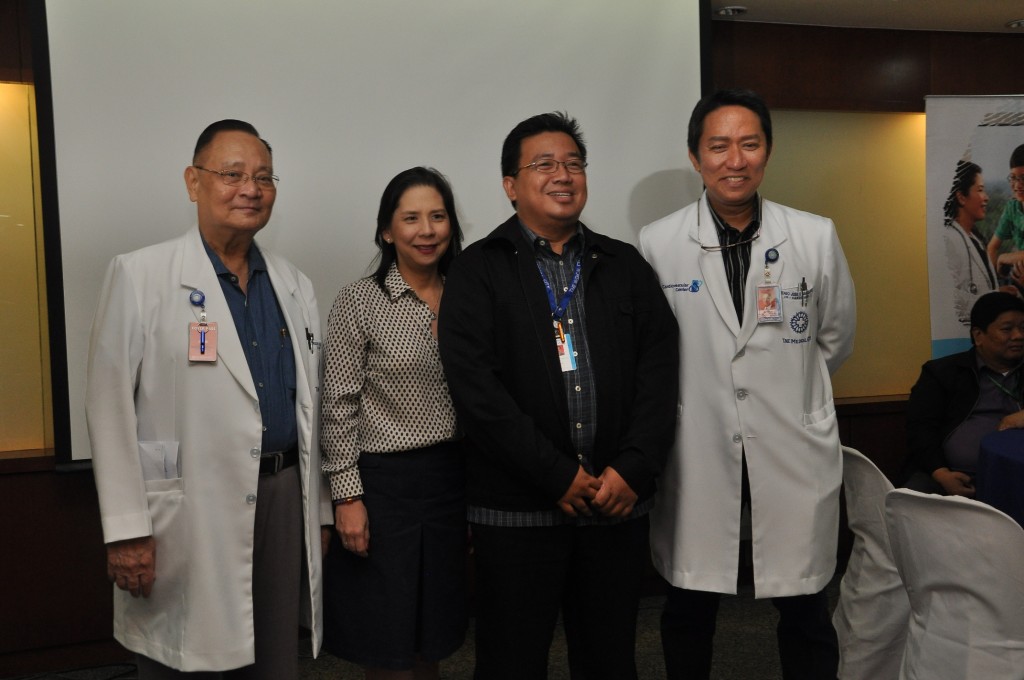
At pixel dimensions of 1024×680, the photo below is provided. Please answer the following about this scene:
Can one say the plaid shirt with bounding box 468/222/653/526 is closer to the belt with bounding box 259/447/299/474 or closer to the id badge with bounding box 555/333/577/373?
the id badge with bounding box 555/333/577/373

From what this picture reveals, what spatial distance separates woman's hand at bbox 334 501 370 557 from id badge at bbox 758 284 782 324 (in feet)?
3.70

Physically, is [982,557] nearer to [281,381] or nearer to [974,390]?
[281,381]

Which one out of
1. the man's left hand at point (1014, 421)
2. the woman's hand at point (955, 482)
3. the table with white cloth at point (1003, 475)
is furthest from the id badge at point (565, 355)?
the woman's hand at point (955, 482)

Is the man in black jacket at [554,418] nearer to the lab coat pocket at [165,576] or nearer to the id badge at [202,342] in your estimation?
the id badge at [202,342]

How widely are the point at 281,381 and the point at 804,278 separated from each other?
1378 millimetres

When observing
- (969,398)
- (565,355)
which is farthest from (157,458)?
(969,398)

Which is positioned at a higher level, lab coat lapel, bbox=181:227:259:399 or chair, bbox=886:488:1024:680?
lab coat lapel, bbox=181:227:259:399

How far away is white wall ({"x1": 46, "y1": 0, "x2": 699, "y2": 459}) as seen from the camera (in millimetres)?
3033

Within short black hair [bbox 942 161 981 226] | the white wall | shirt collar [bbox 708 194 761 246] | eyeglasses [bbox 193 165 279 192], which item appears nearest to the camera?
eyeglasses [bbox 193 165 279 192]

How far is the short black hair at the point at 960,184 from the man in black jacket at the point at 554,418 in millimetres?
2427

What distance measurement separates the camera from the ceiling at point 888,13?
3.83 meters

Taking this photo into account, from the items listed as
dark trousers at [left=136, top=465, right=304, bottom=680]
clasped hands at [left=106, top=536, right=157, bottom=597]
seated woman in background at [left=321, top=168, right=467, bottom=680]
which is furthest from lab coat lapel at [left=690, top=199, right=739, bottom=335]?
clasped hands at [left=106, top=536, right=157, bottom=597]

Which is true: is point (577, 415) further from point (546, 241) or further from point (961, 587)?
point (961, 587)

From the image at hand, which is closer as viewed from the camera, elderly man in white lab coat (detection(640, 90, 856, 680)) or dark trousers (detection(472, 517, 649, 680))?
dark trousers (detection(472, 517, 649, 680))
